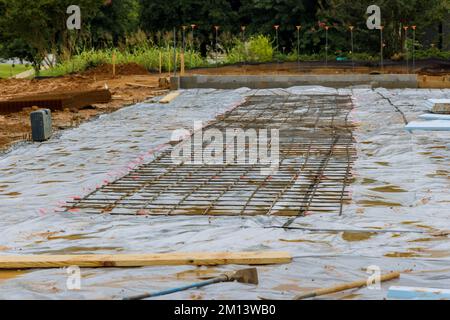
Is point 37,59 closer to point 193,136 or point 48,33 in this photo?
point 48,33

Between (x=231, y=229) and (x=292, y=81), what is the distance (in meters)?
12.6

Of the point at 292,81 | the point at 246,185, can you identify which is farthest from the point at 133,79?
the point at 246,185

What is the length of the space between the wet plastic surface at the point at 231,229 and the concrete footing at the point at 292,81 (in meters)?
7.47

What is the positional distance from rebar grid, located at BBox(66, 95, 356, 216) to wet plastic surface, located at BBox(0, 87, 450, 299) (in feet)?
0.79

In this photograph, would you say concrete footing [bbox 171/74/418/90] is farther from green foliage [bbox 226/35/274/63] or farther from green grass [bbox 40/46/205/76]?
green foliage [bbox 226/35/274/63]

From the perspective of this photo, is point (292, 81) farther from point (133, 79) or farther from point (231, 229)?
point (231, 229)

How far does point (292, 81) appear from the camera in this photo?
1867 cm

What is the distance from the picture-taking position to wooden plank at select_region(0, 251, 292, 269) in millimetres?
5410

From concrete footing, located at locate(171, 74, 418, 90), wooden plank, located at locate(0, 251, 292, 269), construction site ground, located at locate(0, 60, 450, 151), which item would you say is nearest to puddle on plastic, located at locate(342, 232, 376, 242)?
wooden plank, located at locate(0, 251, 292, 269)

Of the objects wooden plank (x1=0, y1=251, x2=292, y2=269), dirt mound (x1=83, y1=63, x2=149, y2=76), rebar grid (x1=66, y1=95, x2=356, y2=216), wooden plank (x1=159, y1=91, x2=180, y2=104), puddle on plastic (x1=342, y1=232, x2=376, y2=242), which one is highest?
dirt mound (x1=83, y1=63, x2=149, y2=76)

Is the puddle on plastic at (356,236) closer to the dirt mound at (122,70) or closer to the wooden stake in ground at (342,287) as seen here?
the wooden stake in ground at (342,287)

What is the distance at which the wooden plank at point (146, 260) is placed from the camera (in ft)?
17.7
